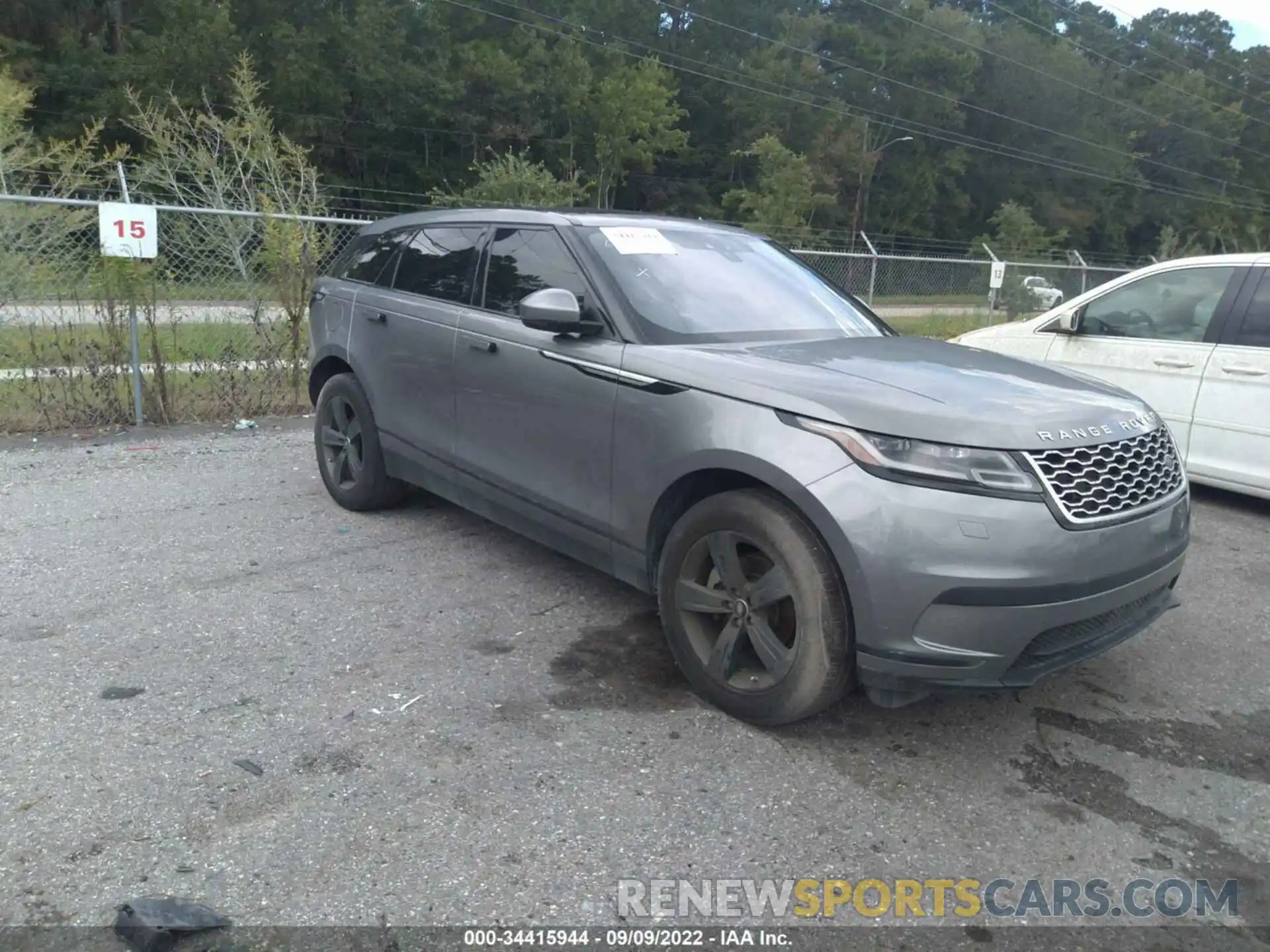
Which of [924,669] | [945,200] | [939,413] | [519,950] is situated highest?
[945,200]

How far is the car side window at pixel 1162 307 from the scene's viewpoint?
6.38m

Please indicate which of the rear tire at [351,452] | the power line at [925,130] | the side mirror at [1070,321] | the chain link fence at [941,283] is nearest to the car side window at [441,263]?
the rear tire at [351,452]

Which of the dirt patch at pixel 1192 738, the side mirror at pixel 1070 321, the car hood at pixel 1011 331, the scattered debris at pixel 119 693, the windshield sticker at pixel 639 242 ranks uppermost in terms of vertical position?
the windshield sticker at pixel 639 242

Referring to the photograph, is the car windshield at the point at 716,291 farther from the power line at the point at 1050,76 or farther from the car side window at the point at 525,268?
the power line at the point at 1050,76

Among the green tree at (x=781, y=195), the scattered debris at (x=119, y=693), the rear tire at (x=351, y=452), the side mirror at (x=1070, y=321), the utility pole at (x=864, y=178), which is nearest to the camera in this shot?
the scattered debris at (x=119, y=693)

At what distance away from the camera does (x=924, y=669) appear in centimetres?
288

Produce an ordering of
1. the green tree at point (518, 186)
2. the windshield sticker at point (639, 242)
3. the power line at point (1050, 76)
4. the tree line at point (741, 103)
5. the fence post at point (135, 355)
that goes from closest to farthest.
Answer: the windshield sticker at point (639, 242), the fence post at point (135, 355), the green tree at point (518, 186), the tree line at point (741, 103), the power line at point (1050, 76)

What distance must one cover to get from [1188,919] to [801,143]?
61.0 meters

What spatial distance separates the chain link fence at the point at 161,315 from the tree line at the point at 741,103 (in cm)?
691

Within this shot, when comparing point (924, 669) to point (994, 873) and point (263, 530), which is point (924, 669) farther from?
point (263, 530)

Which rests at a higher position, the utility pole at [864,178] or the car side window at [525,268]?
the utility pole at [864,178]

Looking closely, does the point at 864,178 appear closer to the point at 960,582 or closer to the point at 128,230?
the point at 128,230

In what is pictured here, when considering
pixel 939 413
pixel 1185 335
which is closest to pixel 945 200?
pixel 1185 335

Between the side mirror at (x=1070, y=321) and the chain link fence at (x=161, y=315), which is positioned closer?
the side mirror at (x=1070, y=321)
